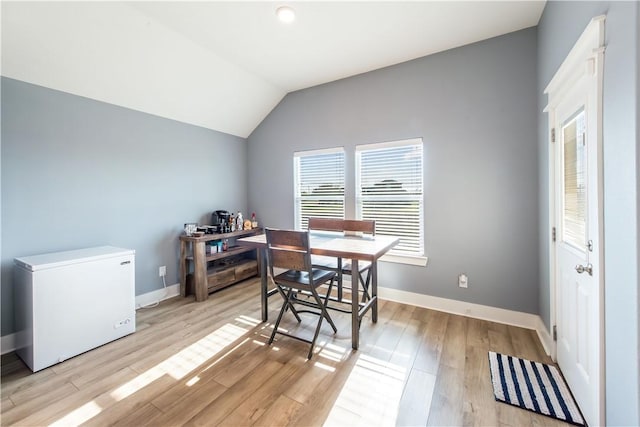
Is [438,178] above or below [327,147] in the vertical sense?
below

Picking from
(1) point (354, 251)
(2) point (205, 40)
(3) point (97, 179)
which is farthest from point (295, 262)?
(2) point (205, 40)

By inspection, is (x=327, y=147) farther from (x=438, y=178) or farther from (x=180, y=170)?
(x=180, y=170)

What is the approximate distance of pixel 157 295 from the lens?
3.18 metres

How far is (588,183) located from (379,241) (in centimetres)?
150

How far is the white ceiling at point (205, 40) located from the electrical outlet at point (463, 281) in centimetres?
245

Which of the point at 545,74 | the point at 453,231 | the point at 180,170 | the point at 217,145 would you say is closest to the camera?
the point at 545,74

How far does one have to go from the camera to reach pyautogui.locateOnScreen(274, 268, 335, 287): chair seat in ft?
7.27

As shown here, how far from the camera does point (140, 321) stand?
2.71 meters

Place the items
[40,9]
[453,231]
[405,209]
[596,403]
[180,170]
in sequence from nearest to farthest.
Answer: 1. [596,403]
2. [40,9]
3. [453,231]
4. [405,209]
5. [180,170]

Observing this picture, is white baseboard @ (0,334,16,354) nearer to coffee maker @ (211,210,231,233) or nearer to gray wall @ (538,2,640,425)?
coffee maker @ (211,210,231,233)

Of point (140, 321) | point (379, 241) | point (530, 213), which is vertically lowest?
point (140, 321)

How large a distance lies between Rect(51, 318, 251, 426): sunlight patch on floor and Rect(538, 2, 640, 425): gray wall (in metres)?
2.32

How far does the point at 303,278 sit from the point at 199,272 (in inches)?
63.8

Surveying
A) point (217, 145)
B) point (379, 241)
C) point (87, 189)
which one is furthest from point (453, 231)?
point (87, 189)
